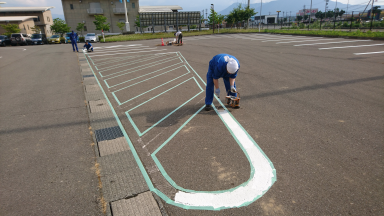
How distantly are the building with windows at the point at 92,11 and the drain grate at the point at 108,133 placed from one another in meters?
52.4

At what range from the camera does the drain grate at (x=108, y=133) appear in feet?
14.9

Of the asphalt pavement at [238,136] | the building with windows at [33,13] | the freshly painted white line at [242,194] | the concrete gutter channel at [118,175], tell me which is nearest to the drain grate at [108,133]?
the concrete gutter channel at [118,175]

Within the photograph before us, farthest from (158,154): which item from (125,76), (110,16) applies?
(110,16)

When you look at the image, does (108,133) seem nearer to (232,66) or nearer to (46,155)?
(46,155)

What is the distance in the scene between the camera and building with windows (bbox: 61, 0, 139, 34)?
48562 mm

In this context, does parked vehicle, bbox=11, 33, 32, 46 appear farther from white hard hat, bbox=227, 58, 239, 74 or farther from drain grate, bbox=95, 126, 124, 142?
white hard hat, bbox=227, 58, 239, 74

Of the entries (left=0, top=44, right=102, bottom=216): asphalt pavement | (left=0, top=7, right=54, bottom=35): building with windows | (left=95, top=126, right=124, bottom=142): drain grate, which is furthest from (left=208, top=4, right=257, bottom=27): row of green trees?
(left=0, top=7, right=54, bottom=35): building with windows

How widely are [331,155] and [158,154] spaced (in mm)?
2973

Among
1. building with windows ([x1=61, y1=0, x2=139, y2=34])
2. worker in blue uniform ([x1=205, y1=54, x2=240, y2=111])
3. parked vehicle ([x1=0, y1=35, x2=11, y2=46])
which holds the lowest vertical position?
worker in blue uniform ([x1=205, y1=54, x2=240, y2=111])

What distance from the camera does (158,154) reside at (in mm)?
3916

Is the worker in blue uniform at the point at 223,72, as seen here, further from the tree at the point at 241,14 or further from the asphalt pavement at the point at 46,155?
the tree at the point at 241,14

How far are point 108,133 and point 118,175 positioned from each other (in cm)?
158

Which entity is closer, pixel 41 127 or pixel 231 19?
pixel 41 127

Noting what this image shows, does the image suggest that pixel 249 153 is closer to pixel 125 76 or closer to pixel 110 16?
pixel 125 76
